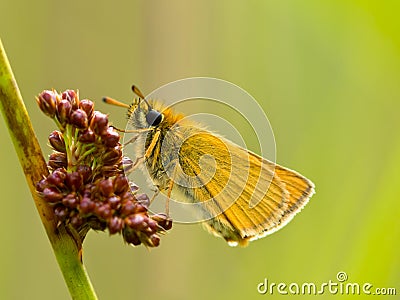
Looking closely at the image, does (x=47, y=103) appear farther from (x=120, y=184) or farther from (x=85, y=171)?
(x=120, y=184)

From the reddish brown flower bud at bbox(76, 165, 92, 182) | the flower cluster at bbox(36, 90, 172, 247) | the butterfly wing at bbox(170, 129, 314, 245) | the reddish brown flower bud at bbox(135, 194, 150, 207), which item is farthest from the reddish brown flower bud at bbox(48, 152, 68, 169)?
the butterfly wing at bbox(170, 129, 314, 245)

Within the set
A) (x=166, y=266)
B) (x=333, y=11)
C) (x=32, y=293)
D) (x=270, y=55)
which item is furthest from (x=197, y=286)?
(x=333, y=11)

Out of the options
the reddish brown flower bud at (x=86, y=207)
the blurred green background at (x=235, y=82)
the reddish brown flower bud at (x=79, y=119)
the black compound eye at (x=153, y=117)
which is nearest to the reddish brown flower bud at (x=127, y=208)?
the reddish brown flower bud at (x=86, y=207)

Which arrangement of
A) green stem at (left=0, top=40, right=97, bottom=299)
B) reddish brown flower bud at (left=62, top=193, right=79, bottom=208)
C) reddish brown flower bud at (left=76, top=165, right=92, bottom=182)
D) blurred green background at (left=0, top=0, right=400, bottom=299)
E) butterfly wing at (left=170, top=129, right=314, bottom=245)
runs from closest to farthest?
green stem at (left=0, top=40, right=97, bottom=299), reddish brown flower bud at (left=62, top=193, right=79, bottom=208), reddish brown flower bud at (left=76, top=165, right=92, bottom=182), butterfly wing at (left=170, top=129, right=314, bottom=245), blurred green background at (left=0, top=0, right=400, bottom=299)

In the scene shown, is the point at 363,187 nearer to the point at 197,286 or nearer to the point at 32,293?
→ the point at 197,286

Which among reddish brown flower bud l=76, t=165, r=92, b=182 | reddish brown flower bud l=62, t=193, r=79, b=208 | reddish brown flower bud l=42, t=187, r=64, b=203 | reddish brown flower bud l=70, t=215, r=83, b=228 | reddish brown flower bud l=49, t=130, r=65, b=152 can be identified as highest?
reddish brown flower bud l=49, t=130, r=65, b=152

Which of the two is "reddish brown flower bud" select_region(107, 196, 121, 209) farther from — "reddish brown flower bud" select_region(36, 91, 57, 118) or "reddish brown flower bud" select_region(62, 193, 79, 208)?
"reddish brown flower bud" select_region(36, 91, 57, 118)

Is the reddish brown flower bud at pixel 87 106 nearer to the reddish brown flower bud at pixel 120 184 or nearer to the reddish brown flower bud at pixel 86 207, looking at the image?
the reddish brown flower bud at pixel 120 184
